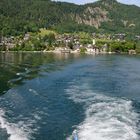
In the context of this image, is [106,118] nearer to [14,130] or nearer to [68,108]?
[68,108]

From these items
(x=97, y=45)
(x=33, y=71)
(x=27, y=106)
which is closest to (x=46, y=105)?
(x=27, y=106)

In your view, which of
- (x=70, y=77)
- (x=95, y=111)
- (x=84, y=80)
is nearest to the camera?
(x=95, y=111)

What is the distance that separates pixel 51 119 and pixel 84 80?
23370 mm

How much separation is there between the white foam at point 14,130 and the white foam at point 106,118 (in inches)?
138

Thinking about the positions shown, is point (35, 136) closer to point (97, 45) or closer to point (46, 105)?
point (46, 105)

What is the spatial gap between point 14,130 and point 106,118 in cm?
713

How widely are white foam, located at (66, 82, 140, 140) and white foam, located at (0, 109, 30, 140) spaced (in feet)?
11.5

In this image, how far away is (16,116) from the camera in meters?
32.0

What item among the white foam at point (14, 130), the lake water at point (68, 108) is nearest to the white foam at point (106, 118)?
the lake water at point (68, 108)

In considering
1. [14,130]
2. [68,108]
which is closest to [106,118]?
[68,108]

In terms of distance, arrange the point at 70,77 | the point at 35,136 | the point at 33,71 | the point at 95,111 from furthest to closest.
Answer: the point at 33,71, the point at 70,77, the point at 95,111, the point at 35,136

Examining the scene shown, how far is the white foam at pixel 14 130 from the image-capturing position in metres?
26.2

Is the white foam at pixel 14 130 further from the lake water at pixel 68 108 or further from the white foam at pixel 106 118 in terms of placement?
the white foam at pixel 106 118

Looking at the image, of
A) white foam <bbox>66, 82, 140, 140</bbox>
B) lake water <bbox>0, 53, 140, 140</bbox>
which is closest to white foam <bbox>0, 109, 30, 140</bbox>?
lake water <bbox>0, 53, 140, 140</bbox>
